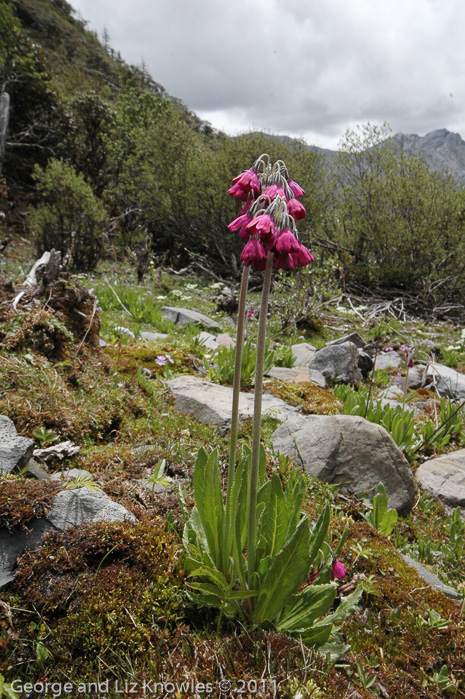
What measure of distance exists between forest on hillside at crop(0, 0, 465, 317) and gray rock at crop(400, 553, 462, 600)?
8114mm

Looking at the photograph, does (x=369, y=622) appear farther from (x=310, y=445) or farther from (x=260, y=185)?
(x=260, y=185)

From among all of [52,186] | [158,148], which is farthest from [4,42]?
[52,186]

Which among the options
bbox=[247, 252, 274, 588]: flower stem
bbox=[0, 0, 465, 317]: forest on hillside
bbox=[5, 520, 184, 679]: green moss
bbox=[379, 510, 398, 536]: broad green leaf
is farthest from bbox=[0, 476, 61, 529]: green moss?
bbox=[0, 0, 465, 317]: forest on hillside

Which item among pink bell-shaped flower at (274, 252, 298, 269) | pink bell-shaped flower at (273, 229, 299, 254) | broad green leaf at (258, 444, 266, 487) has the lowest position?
broad green leaf at (258, 444, 266, 487)

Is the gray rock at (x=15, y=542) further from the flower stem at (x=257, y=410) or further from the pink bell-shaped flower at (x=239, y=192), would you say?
the pink bell-shaped flower at (x=239, y=192)

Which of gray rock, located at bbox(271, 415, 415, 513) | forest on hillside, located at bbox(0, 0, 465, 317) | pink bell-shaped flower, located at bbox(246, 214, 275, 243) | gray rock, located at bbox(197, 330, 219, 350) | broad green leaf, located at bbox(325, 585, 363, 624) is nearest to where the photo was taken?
pink bell-shaped flower, located at bbox(246, 214, 275, 243)

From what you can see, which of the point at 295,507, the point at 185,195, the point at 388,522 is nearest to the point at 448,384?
the point at 388,522

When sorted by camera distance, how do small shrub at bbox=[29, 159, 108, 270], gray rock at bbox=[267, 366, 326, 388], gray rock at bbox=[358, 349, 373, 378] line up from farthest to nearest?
small shrub at bbox=[29, 159, 108, 270] → gray rock at bbox=[358, 349, 373, 378] → gray rock at bbox=[267, 366, 326, 388]

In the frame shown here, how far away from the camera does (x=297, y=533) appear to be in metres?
1.20

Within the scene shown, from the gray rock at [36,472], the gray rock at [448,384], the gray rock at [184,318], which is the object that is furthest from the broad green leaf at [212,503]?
the gray rock at [184,318]

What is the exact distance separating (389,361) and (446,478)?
3.62 meters

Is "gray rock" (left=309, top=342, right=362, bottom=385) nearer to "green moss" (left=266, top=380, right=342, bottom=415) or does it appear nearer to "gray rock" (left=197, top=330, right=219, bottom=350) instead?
"green moss" (left=266, top=380, right=342, bottom=415)

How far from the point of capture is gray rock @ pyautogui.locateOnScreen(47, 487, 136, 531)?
1.56 m

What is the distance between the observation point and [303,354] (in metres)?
6.11
